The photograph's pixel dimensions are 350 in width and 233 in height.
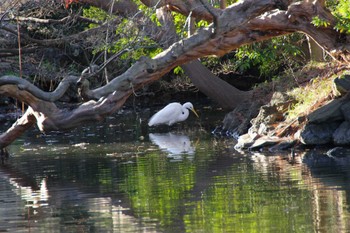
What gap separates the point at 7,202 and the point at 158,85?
20.5 metres

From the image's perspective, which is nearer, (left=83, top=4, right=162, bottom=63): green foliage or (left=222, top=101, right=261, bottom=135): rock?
(left=83, top=4, right=162, bottom=63): green foliage

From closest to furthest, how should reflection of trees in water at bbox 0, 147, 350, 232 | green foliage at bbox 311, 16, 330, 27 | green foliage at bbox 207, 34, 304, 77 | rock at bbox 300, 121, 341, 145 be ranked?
reflection of trees in water at bbox 0, 147, 350, 232 → green foliage at bbox 311, 16, 330, 27 → rock at bbox 300, 121, 341, 145 → green foliage at bbox 207, 34, 304, 77

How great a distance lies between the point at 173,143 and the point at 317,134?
15.5ft

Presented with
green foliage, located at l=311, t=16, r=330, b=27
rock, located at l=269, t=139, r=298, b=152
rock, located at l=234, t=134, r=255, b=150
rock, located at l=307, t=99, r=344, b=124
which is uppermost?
green foliage, located at l=311, t=16, r=330, b=27

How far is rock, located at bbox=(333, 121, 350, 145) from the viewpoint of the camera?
16.2m

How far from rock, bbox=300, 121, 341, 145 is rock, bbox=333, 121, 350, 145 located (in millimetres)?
173

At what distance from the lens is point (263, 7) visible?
16.7 meters

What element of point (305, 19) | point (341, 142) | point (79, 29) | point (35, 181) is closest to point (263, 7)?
point (305, 19)

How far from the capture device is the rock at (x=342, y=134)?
16188 millimetres

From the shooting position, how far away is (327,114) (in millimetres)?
16781

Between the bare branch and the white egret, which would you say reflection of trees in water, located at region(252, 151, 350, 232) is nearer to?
the bare branch

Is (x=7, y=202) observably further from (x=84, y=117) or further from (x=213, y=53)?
(x=213, y=53)

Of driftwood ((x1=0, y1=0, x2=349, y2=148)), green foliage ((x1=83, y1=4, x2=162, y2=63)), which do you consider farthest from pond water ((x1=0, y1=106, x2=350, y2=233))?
green foliage ((x1=83, y1=4, x2=162, y2=63))

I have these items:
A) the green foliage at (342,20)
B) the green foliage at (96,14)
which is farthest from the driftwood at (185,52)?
the green foliage at (96,14)
